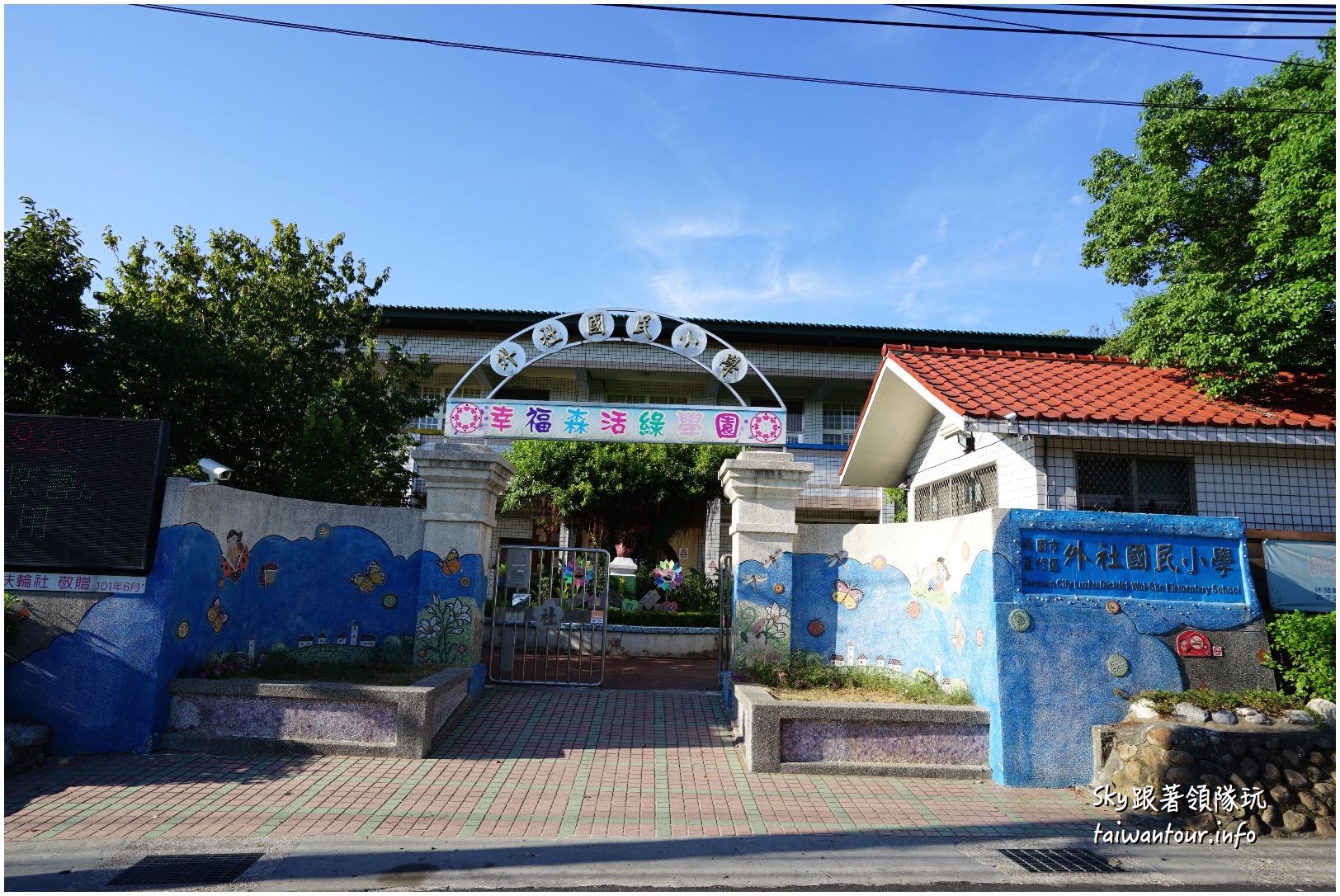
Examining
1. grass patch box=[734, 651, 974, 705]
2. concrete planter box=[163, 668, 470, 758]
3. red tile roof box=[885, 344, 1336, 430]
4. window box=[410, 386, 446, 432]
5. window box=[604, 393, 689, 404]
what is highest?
window box=[604, 393, 689, 404]

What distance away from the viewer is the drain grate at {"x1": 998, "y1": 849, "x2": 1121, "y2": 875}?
5.12 m

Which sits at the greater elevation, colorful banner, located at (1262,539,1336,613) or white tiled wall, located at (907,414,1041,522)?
white tiled wall, located at (907,414,1041,522)

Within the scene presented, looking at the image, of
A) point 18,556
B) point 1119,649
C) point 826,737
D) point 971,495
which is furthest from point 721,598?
point 18,556

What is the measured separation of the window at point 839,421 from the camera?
70.5 ft

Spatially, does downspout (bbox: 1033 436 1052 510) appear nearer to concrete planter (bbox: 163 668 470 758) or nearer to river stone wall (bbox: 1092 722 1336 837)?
river stone wall (bbox: 1092 722 1336 837)

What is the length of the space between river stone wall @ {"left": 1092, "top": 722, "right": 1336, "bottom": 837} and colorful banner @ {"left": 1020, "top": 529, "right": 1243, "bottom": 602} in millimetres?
1297

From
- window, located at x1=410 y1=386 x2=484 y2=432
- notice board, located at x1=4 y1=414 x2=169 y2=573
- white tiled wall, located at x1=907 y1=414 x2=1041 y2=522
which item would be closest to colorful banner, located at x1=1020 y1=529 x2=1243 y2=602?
white tiled wall, located at x1=907 y1=414 x2=1041 y2=522

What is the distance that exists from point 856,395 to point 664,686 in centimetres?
1288

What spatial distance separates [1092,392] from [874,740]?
5377 millimetres

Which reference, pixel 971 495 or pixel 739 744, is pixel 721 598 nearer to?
pixel 739 744

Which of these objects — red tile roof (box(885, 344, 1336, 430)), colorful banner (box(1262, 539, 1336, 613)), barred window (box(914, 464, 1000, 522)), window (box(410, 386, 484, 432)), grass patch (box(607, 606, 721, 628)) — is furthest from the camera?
window (box(410, 386, 484, 432))

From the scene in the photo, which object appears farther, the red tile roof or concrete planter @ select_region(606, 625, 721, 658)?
concrete planter @ select_region(606, 625, 721, 658)

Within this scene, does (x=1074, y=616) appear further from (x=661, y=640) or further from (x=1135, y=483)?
(x=661, y=640)

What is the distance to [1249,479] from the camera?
8938 millimetres
